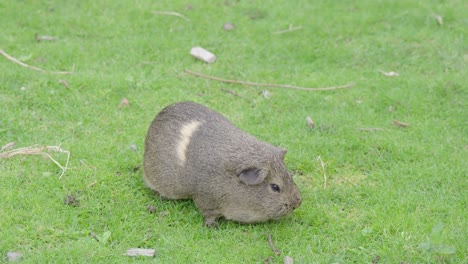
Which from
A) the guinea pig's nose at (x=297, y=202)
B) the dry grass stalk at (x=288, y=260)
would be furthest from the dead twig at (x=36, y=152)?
the dry grass stalk at (x=288, y=260)

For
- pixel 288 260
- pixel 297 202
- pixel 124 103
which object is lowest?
A: pixel 124 103

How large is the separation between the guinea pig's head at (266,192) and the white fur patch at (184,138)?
57 cm

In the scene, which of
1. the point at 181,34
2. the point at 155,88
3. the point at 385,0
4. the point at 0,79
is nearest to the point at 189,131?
the point at 155,88

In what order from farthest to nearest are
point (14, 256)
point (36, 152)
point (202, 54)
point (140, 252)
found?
point (202, 54)
point (36, 152)
point (140, 252)
point (14, 256)

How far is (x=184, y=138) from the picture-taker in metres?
5.52

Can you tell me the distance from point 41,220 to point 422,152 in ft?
12.6

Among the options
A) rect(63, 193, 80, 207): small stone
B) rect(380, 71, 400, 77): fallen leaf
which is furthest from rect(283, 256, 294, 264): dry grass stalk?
rect(380, 71, 400, 77): fallen leaf

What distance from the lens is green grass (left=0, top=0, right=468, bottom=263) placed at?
16.9 feet

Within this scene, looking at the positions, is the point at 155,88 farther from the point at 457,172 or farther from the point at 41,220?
the point at 457,172

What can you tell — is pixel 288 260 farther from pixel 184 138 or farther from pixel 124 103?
pixel 124 103

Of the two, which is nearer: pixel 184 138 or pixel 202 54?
pixel 184 138

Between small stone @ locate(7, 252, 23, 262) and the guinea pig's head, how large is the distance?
1.78 m

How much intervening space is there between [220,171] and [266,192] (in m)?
0.43

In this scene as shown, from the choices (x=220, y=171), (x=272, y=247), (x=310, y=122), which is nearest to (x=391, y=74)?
(x=310, y=122)
